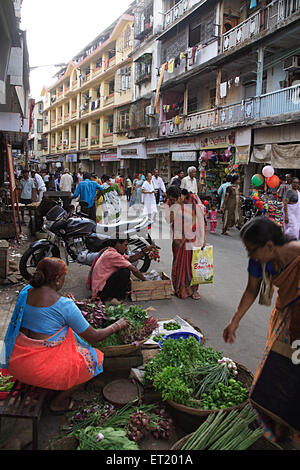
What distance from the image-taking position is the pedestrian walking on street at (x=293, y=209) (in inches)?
330

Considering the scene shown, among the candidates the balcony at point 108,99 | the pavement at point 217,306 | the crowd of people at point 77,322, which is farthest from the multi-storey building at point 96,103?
the crowd of people at point 77,322

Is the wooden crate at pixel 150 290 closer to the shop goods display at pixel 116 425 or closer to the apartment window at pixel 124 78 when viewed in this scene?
the shop goods display at pixel 116 425

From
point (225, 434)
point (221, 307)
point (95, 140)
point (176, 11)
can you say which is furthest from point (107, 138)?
point (225, 434)

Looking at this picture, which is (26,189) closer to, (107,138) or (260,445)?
(260,445)

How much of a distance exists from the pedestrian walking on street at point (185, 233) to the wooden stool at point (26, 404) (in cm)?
327

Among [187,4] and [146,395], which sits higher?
[187,4]

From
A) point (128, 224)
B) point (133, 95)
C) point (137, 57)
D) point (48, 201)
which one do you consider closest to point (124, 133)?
point (133, 95)

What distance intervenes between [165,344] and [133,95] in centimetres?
2689

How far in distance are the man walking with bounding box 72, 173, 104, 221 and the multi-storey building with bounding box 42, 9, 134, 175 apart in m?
18.8

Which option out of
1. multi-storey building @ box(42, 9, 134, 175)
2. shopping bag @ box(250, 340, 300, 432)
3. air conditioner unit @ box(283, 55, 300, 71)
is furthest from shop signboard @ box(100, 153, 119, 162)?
shopping bag @ box(250, 340, 300, 432)

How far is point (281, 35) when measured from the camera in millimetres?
13039

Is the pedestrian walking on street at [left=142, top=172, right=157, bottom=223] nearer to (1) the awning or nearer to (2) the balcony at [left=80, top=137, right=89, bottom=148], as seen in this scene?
(1) the awning

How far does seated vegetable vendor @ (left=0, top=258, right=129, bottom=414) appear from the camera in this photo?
8.64 feet
